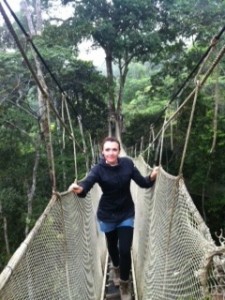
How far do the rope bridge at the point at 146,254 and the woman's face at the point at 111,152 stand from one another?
8.5 inches

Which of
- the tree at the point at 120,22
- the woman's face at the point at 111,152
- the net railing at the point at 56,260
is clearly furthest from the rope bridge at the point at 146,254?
the tree at the point at 120,22

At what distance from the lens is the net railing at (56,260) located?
3.70 feet

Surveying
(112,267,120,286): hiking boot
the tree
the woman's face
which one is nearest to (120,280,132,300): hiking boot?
(112,267,120,286): hiking boot

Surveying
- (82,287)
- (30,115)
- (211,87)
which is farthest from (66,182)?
(82,287)

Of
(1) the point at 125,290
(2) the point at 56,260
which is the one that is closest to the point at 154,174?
(1) the point at 125,290

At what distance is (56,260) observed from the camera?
1611mm

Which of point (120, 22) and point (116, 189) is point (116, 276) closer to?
point (116, 189)

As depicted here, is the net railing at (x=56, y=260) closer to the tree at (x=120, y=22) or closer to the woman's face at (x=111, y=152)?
the woman's face at (x=111, y=152)

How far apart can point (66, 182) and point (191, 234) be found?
Result: 6.64 metres

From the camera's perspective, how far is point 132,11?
31.1ft

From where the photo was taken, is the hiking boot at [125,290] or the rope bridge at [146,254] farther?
the hiking boot at [125,290]

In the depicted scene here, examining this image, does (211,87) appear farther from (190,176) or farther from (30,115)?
(30,115)

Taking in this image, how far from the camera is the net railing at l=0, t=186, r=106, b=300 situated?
1127 millimetres

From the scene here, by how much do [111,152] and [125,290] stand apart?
0.69m
